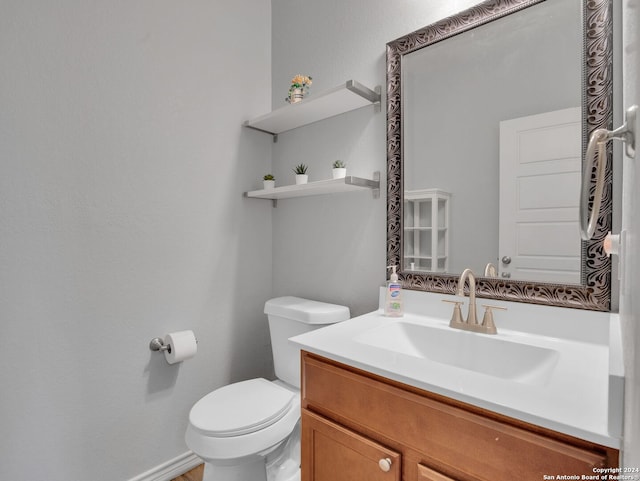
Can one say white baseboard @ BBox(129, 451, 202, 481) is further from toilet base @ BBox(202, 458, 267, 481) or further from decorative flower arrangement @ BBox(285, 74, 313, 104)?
decorative flower arrangement @ BBox(285, 74, 313, 104)

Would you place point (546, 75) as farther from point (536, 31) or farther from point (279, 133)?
point (279, 133)

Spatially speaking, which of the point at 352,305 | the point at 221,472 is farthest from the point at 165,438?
the point at 352,305

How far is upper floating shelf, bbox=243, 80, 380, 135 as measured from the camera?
1.49 metres

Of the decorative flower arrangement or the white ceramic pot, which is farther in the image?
the decorative flower arrangement

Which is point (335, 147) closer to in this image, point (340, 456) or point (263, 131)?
point (263, 131)

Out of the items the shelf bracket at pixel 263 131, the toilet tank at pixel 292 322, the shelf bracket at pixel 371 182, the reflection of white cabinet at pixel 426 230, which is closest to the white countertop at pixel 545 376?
the reflection of white cabinet at pixel 426 230

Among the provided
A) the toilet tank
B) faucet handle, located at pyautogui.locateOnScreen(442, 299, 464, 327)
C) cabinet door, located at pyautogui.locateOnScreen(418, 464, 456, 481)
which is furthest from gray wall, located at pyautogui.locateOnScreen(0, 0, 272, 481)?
cabinet door, located at pyautogui.locateOnScreen(418, 464, 456, 481)

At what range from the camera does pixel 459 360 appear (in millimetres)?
1106

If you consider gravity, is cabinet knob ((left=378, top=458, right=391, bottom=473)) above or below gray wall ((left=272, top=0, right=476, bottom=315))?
below

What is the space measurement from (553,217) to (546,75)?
464 mm

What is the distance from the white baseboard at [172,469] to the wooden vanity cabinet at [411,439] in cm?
90

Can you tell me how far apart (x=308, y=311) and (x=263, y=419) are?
471 millimetres

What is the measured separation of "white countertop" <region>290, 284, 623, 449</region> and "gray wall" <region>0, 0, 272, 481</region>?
0.88 metres

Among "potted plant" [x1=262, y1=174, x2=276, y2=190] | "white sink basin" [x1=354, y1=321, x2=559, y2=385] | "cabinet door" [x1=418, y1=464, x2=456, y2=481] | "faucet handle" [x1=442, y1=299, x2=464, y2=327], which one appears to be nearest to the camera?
"cabinet door" [x1=418, y1=464, x2=456, y2=481]
